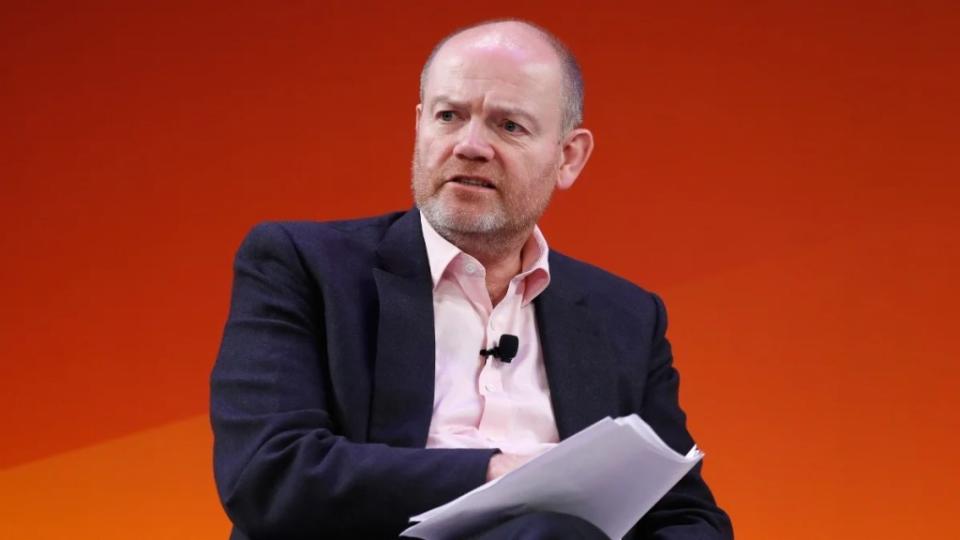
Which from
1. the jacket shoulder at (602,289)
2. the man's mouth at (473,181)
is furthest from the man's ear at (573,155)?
the man's mouth at (473,181)

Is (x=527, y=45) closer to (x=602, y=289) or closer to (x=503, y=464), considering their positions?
(x=602, y=289)

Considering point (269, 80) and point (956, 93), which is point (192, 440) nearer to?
point (269, 80)

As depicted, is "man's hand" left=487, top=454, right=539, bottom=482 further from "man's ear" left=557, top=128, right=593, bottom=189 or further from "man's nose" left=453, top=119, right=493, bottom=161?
"man's ear" left=557, top=128, right=593, bottom=189

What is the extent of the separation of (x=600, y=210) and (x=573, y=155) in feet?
3.11

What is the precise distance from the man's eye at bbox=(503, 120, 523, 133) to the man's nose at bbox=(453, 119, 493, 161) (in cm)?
5

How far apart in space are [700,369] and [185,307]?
1264 mm

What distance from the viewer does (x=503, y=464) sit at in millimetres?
1929

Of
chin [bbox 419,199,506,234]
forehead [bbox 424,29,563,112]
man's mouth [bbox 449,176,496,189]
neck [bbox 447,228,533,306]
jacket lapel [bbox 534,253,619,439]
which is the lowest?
jacket lapel [bbox 534,253,619,439]

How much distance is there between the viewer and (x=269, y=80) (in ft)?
11.1

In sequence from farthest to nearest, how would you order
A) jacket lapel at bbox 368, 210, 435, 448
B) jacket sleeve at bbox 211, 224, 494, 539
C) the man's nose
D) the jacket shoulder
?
the jacket shoulder
the man's nose
jacket lapel at bbox 368, 210, 435, 448
jacket sleeve at bbox 211, 224, 494, 539

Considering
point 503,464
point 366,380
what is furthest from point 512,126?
point 503,464

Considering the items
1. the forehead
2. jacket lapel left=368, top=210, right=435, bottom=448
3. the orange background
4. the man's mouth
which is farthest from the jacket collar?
the orange background

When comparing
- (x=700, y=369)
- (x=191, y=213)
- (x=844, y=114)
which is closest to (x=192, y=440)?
(x=191, y=213)

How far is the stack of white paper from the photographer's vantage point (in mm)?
1765
